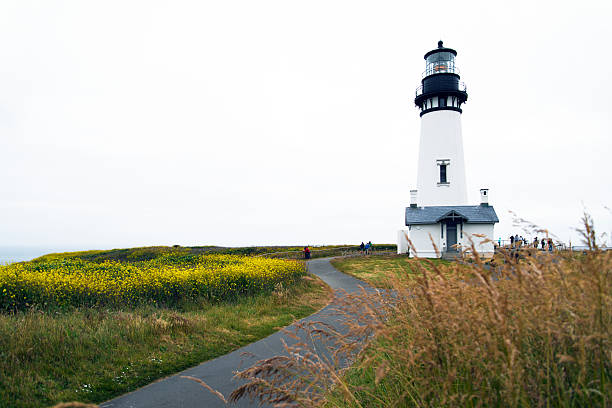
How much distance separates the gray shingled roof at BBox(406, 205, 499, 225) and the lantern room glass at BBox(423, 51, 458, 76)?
42.6ft

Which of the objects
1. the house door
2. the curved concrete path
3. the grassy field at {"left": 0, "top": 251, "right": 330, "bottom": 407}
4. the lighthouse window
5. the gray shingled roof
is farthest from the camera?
the house door

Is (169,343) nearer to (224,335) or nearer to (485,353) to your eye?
(224,335)

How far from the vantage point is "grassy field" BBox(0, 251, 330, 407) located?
5945 millimetres

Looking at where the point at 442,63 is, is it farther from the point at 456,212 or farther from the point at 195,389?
the point at 195,389

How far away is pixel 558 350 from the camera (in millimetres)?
2473

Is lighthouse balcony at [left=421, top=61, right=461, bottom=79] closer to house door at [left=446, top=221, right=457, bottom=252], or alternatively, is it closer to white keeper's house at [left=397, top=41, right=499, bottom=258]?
white keeper's house at [left=397, top=41, right=499, bottom=258]

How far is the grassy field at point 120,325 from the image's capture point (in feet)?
19.5

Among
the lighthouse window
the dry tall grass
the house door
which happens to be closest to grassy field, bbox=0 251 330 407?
the dry tall grass

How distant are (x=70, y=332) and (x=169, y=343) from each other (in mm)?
1988

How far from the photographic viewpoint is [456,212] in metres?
32.3

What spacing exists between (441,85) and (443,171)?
8.06 metres

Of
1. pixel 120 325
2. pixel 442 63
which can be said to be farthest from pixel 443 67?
pixel 120 325

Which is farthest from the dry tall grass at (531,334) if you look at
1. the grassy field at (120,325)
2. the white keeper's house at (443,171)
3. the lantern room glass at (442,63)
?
Answer: the lantern room glass at (442,63)

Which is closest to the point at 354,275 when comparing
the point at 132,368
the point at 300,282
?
the point at 300,282
